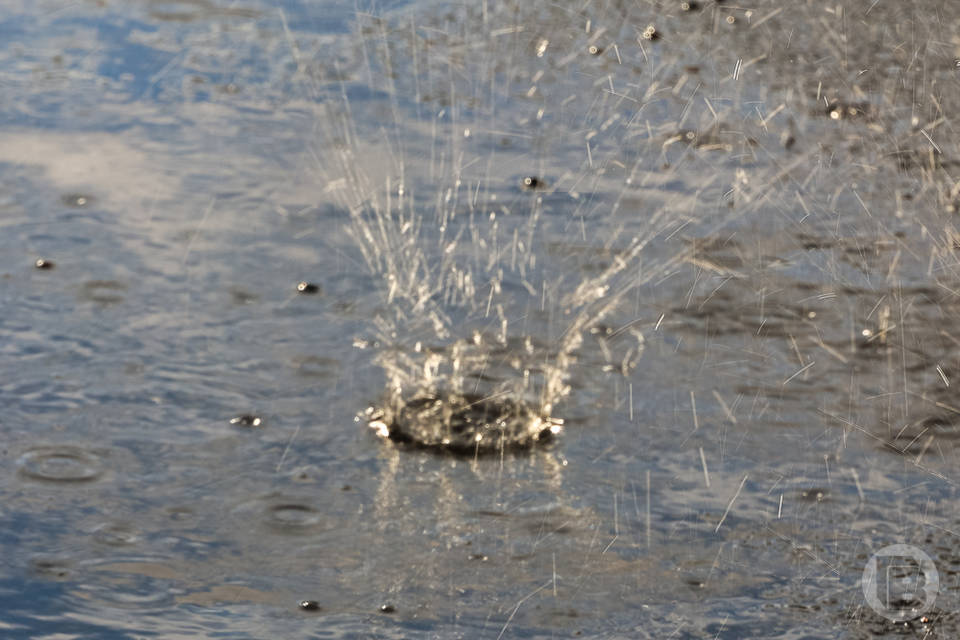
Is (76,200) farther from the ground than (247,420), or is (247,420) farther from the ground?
(76,200)

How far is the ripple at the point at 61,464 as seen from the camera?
3.38 metres

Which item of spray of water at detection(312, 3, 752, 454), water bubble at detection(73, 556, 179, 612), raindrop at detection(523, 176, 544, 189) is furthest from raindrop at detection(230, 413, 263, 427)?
raindrop at detection(523, 176, 544, 189)

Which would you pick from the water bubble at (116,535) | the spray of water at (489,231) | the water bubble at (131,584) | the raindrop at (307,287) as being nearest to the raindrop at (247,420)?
the spray of water at (489,231)

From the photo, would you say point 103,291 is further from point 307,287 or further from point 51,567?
point 51,567

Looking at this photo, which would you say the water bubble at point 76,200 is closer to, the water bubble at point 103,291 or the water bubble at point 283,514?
Result: the water bubble at point 103,291

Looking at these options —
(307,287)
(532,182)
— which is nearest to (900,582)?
(307,287)

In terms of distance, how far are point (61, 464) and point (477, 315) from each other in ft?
4.33

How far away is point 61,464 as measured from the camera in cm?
344

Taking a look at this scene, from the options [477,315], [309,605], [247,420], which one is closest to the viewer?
[309,605]

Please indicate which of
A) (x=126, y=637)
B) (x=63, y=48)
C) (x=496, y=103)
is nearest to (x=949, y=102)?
(x=496, y=103)

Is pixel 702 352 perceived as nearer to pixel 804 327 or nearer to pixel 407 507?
pixel 804 327

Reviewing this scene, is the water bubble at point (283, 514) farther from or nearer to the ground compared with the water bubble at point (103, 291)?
nearer to the ground

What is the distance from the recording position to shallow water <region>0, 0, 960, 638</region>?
3.04 meters

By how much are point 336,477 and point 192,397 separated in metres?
0.55
